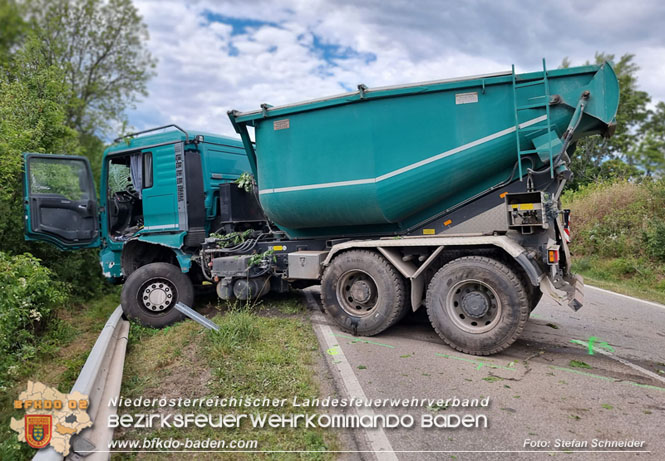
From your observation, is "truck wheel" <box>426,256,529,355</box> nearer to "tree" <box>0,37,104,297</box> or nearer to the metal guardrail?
the metal guardrail

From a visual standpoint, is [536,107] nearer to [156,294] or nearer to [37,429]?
[37,429]

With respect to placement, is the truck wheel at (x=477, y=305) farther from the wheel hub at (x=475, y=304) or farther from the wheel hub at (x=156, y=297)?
the wheel hub at (x=156, y=297)

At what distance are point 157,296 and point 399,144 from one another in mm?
4395

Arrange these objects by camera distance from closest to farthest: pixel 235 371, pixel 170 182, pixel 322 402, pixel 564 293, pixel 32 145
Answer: pixel 322 402 → pixel 235 371 → pixel 564 293 → pixel 170 182 → pixel 32 145

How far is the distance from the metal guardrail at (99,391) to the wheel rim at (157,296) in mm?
1045

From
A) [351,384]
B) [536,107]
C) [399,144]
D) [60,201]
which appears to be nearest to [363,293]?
[351,384]

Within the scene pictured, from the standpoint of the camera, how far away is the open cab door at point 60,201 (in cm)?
677

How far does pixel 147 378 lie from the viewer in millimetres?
4293

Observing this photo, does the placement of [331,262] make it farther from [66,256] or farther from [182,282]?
[66,256]

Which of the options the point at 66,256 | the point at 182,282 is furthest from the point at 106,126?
the point at 182,282

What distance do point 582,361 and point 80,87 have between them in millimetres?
22120

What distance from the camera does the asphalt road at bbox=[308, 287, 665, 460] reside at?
300cm

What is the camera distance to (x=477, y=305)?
4.71 metres

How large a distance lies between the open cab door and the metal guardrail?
2467 mm
